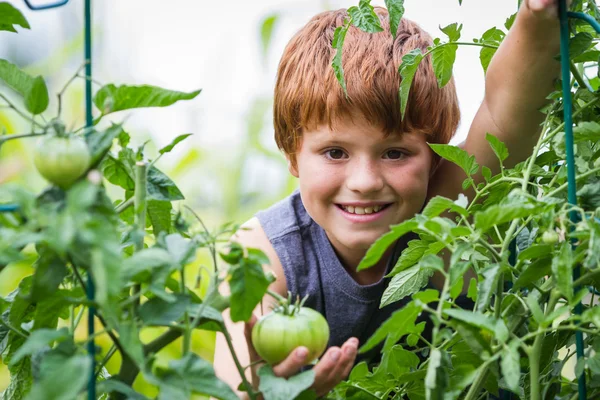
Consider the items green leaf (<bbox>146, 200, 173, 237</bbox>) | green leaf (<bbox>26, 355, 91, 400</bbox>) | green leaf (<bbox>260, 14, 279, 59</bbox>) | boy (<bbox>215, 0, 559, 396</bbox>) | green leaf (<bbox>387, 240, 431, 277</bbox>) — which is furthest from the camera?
green leaf (<bbox>260, 14, 279, 59</bbox>)

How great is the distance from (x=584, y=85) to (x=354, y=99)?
443mm

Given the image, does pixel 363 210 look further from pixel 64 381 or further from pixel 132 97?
pixel 64 381

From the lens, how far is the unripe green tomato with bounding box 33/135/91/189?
0.48 meters

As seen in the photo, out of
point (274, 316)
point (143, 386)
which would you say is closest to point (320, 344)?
point (274, 316)

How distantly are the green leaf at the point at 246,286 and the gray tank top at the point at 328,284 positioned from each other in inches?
28.6

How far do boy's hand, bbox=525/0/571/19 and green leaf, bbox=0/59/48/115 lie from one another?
0.46 meters

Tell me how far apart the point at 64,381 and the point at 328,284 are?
0.89m

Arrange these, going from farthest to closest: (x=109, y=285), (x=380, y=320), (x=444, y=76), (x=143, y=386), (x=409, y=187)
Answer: (x=143, y=386), (x=380, y=320), (x=409, y=187), (x=444, y=76), (x=109, y=285)

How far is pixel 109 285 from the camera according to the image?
41 cm

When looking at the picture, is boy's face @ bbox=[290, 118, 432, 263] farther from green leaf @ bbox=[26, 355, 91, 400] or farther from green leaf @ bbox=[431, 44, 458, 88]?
green leaf @ bbox=[26, 355, 91, 400]

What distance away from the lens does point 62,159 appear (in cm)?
48

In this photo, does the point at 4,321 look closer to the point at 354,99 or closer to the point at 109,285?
the point at 109,285

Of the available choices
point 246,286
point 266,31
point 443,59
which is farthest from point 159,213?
point 266,31

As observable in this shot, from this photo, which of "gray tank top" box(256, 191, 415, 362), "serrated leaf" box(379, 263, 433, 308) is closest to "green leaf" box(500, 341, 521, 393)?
"serrated leaf" box(379, 263, 433, 308)
